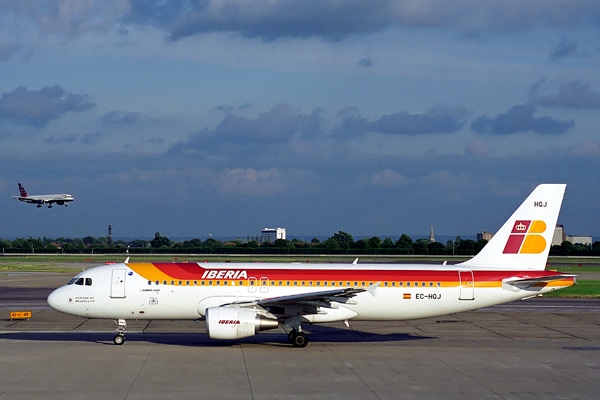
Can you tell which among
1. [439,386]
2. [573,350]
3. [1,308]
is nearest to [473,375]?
[439,386]

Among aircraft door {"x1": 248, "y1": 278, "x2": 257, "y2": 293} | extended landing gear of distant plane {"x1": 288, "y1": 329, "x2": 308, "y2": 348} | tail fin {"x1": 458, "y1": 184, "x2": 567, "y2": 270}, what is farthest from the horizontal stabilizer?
aircraft door {"x1": 248, "y1": 278, "x2": 257, "y2": 293}

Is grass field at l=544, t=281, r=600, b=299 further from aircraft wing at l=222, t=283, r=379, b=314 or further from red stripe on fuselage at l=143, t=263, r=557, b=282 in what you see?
aircraft wing at l=222, t=283, r=379, b=314

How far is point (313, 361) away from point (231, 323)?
143 inches

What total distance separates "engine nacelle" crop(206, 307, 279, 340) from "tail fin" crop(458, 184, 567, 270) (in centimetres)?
1051

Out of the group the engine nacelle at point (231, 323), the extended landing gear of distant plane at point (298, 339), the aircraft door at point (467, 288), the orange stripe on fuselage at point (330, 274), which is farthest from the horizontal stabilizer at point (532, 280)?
the engine nacelle at point (231, 323)

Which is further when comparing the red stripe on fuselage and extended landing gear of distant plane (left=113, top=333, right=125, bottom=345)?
the red stripe on fuselage

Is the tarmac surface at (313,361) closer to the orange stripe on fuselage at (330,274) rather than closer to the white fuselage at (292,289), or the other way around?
the white fuselage at (292,289)

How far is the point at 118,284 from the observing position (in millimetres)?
28328

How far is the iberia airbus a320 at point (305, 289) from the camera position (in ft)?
92.2

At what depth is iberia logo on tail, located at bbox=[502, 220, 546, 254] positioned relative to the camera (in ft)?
99.7

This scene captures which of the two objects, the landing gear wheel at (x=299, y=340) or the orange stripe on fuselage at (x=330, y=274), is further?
the orange stripe on fuselage at (x=330, y=274)

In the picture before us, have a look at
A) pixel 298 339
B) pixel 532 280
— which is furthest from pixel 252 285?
pixel 532 280

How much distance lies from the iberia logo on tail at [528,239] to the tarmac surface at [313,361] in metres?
4.16

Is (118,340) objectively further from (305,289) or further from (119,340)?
(305,289)
